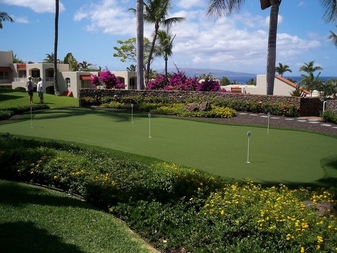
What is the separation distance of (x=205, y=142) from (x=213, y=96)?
1080 cm

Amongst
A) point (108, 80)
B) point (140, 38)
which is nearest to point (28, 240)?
point (140, 38)

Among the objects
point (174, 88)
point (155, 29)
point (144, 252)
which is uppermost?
point (155, 29)

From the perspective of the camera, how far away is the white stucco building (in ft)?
165

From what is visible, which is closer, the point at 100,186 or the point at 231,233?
the point at 231,233

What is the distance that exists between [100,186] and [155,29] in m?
30.6

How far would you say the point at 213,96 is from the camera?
70.9 feet

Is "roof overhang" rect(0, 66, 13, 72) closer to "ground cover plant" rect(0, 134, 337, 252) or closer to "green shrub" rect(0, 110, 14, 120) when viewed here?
"green shrub" rect(0, 110, 14, 120)

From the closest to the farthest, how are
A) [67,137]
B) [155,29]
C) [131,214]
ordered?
[131,214], [67,137], [155,29]

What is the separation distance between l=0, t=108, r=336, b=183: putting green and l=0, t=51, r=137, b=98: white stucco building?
110 ft

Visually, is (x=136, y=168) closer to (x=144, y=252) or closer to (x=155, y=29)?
(x=144, y=252)

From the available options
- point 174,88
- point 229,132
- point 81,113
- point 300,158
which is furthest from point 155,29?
point 300,158

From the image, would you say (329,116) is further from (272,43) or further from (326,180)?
(326,180)

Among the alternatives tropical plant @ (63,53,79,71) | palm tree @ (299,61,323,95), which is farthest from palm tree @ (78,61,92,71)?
palm tree @ (299,61,323,95)

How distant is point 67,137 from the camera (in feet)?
39.5
